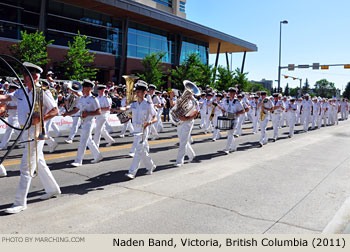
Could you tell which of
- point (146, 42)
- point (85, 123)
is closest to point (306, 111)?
point (85, 123)

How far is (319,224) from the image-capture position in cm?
482

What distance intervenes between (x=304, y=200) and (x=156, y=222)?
2.96 m

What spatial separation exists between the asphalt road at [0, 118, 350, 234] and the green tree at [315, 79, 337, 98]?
15415cm

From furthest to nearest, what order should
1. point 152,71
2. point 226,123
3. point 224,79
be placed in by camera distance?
point 224,79
point 152,71
point 226,123

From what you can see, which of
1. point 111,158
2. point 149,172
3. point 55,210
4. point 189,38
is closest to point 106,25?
point 189,38

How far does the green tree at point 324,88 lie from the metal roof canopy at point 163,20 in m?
113

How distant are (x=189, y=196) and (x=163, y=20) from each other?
32.8 m

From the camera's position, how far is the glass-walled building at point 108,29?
26.7 meters

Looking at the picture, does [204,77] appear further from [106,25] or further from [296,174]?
[296,174]

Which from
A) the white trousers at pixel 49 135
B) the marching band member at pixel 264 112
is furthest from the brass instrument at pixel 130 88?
the marching band member at pixel 264 112

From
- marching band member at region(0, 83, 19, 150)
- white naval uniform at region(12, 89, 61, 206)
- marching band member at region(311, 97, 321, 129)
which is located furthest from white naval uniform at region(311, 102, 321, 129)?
white naval uniform at region(12, 89, 61, 206)

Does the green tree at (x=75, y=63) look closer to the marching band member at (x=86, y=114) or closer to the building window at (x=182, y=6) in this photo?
the marching band member at (x=86, y=114)

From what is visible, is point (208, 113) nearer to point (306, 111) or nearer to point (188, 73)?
point (306, 111)

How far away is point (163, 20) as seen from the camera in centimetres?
3609
